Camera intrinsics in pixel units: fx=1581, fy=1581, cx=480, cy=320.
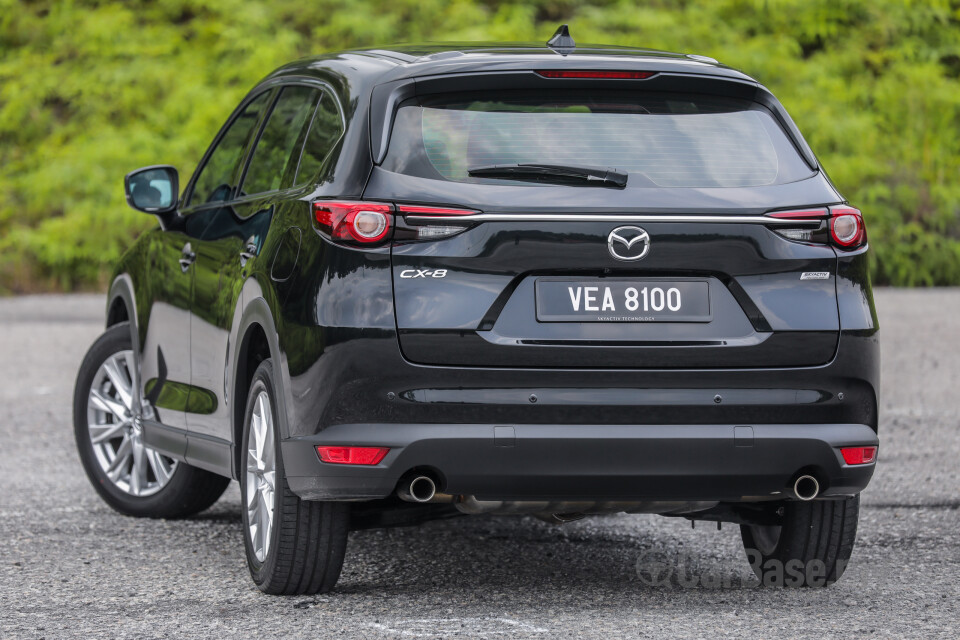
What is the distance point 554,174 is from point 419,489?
101 cm

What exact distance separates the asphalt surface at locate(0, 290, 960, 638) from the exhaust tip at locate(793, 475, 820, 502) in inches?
15.6

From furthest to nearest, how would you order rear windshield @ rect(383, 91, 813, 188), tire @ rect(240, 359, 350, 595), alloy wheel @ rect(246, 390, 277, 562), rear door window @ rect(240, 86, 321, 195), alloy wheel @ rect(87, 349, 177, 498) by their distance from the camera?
alloy wheel @ rect(87, 349, 177, 498) → rear door window @ rect(240, 86, 321, 195) → alloy wheel @ rect(246, 390, 277, 562) → tire @ rect(240, 359, 350, 595) → rear windshield @ rect(383, 91, 813, 188)

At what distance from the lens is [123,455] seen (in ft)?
22.9

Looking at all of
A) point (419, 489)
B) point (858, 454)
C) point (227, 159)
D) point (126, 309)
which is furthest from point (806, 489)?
point (126, 309)

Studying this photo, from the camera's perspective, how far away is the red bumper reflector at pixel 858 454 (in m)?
4.71

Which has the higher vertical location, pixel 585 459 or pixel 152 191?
pixel 152 191

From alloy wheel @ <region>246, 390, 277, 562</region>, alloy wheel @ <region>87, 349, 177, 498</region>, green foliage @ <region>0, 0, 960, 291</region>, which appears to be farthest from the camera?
green foliage @ <region>0, 0, 960, 291</region>

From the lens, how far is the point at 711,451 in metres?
4.57

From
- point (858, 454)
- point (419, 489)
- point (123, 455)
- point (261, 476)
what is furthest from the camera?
point (123, 455)

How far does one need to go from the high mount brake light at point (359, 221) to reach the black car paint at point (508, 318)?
4 centimetres

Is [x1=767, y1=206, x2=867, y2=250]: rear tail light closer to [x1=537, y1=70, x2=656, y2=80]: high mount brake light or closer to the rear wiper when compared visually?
Result: the rear wiper

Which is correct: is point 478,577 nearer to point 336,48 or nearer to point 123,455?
point 123,455

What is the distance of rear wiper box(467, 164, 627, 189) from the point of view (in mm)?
4660

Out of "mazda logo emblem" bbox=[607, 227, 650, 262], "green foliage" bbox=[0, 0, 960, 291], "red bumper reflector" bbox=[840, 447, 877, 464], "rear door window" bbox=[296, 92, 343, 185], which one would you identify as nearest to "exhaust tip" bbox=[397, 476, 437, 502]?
"mazda logo emblem" bbox=[607, 227, 650, 262]
